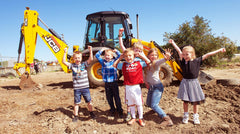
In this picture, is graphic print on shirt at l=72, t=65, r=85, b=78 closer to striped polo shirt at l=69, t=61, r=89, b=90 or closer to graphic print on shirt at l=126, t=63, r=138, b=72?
striped polo shirt at l=69, t=61, r=89, b=90

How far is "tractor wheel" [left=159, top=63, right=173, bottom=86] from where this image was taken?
17.0ft

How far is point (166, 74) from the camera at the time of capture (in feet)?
17.2

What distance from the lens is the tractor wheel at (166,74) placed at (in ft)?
17.0

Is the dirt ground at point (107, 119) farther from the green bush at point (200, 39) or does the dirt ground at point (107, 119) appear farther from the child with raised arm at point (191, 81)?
the green bush at point (200, 39)

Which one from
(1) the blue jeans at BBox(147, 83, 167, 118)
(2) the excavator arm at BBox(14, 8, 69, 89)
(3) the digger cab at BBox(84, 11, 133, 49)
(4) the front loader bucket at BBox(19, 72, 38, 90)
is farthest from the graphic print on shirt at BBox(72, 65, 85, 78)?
(4) the front loader bucket at BBox(19, 72, 38, 90)

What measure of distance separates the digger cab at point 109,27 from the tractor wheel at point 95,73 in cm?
79

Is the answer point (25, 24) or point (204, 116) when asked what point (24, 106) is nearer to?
point (25, 24)

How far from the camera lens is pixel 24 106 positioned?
4176 mm

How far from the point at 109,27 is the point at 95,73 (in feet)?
6.12

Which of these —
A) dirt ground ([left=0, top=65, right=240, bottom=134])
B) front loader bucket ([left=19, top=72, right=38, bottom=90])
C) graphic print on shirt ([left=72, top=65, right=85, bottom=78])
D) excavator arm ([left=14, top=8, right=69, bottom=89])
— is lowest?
dirt ground ([left=0, top=65, right=240, bottom=134])

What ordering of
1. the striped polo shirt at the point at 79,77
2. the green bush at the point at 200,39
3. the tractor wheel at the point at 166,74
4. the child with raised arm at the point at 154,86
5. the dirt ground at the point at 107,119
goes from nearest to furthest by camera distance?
the dirt ground at the point at 107,119, the child with raised arm at the point at 154,86, the striped polo shirt at the point at 79,77, the tractor wheel at the point at 166,74, the green bush at the point at 200,39

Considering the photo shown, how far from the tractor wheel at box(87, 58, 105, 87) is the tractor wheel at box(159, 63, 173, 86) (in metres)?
2.15

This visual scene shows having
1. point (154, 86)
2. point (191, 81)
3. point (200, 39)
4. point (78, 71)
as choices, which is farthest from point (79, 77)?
point (200, 39)

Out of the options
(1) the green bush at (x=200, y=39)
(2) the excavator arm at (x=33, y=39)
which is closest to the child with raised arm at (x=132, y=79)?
(2) the excavator arm at (x=33, y=39)
